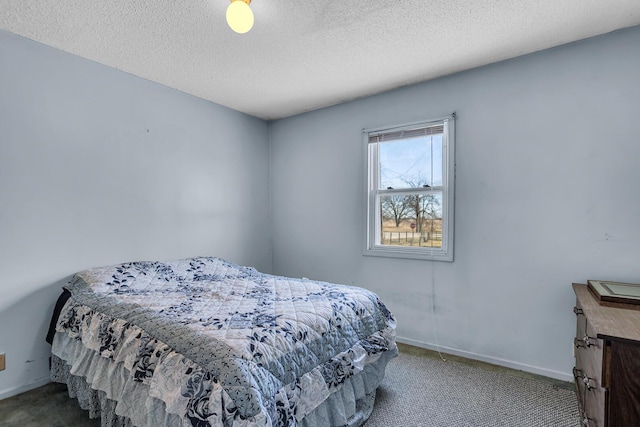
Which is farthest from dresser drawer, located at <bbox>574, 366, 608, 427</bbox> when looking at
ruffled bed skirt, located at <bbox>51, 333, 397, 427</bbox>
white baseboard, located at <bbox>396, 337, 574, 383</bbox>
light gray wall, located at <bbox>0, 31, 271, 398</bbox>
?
light gray wall, located at <bbox>0, 31, 271, 398</bbox>

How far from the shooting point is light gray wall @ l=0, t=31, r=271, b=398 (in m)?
2.06

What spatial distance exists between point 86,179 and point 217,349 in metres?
1.92

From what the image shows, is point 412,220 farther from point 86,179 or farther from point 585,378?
point 86,179

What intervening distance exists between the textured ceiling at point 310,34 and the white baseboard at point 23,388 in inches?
89.8

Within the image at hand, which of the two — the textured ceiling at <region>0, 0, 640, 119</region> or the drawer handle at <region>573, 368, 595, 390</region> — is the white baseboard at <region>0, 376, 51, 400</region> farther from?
the drawer handle at <region>573, 368, 595, 390</region>

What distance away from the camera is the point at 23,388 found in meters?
2.09

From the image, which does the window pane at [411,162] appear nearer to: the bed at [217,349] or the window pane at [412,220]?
the window pane at [412,220]

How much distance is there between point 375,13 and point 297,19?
458mm

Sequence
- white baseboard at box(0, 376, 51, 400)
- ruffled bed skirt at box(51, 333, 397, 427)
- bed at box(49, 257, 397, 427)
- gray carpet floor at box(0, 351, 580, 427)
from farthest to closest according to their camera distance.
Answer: white baseboard at box(0, 376, 51, 400)
gray carpet floor at box(0, 351, 580, 427)
ruffled bed skirt at box(51, 333, 397, 427)
bed at box(49, 257, 397, 427)

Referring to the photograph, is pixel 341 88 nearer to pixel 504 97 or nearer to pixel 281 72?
pixel 281 72

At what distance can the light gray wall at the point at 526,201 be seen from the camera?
2055 mm

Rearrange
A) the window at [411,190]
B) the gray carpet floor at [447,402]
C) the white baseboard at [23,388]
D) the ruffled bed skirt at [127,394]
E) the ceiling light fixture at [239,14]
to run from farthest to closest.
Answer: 1. the window at [411,190]
2. the white baseboard at [23,388]
3. the gray carpet floor at [447,402]
4. the ceiling light fixture at [239,14]
5. the ruffled bed skirt at [127,394]

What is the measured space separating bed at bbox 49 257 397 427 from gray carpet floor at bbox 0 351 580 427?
0.13 m

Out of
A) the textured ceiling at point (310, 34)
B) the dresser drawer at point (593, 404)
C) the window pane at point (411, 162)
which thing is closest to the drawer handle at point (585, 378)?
the dresser drawer at point (593, 404)
